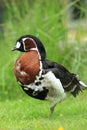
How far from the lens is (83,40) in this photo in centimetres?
1297

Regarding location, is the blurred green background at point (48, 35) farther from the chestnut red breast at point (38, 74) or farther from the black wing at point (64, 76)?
the chestnut red breast at point (38, 74)

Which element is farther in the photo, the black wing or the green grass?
the black wing

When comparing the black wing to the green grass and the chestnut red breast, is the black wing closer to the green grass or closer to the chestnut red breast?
the chestnut red breast

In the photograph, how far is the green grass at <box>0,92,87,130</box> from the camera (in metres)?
8.24

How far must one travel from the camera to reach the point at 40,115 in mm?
9562

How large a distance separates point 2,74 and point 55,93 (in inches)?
141

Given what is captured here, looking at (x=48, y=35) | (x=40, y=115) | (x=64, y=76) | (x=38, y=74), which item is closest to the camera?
(x=38, y=74)

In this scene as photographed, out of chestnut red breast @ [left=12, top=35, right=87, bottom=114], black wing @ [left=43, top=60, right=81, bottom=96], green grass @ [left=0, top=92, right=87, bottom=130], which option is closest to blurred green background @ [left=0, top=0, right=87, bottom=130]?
green grass @ [left=0, top=92, right=87, bottom=130]

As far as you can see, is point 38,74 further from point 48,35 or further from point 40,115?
point 48,35

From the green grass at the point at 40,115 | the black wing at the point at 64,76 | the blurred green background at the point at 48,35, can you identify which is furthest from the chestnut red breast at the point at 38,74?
the blurred green background at the point at 48,35

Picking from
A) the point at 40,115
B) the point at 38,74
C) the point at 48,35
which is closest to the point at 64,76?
the point at 38,74

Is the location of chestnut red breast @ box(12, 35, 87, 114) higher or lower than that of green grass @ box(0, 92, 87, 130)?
higher

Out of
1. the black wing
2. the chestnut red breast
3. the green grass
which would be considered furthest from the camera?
the black wing

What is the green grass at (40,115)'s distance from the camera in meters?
8.24
